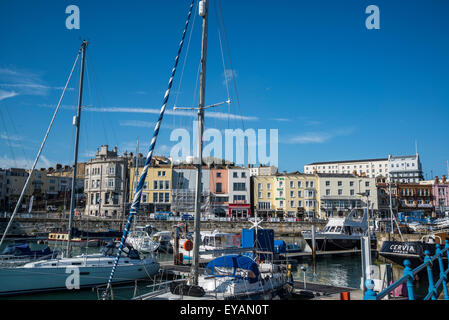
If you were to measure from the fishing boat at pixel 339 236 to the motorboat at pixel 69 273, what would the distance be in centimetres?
2516

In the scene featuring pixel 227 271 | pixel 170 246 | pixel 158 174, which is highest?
pixel 158 174

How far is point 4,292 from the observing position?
21766mm

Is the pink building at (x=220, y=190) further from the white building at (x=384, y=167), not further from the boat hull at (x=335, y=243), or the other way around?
the white building at (x=384, y=167)

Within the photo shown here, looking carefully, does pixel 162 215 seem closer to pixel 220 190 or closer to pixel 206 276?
pixel 220 190

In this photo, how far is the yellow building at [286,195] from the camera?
266 feet

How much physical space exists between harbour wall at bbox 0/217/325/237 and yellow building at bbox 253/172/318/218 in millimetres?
7724

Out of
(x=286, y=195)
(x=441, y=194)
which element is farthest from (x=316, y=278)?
(x=441, y=194)

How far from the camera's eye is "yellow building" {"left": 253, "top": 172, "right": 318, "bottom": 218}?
81.2 meters

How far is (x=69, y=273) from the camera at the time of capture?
931 inches

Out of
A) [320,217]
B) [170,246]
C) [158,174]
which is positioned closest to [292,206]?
[320,217]

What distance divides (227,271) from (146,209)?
62.7 m

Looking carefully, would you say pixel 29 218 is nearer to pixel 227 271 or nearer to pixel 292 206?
pixel 292 206
